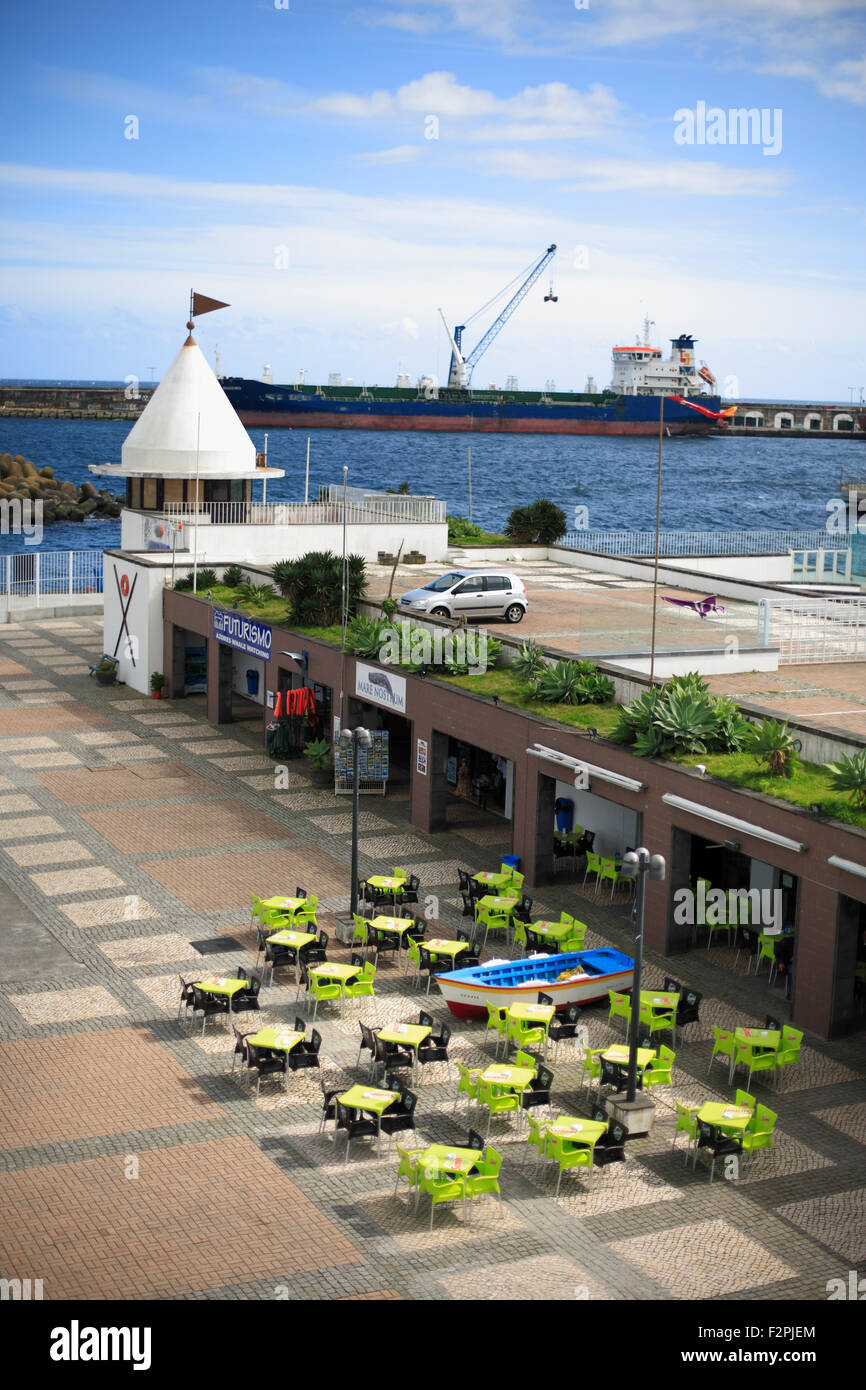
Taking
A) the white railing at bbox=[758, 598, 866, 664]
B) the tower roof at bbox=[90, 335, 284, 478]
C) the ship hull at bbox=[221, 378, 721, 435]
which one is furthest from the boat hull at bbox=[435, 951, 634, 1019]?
the ship hull at bbox=[221, 378, 721, 435]

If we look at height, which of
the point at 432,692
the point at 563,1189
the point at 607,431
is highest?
the point at 607,431

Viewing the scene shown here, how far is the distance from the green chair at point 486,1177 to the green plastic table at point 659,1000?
4123 millimetres

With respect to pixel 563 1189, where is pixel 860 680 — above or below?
above

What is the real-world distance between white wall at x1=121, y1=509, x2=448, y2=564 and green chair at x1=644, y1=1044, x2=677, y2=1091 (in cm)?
2590

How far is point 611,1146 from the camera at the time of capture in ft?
52.6

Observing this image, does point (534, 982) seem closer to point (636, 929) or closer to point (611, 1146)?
point (636, 929)

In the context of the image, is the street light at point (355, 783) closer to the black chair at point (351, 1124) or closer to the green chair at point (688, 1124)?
the black chair at point (351, 1124)

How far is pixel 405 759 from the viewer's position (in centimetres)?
3431

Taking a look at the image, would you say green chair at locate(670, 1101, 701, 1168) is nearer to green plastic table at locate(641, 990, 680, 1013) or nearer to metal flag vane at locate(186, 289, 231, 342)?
green plastic table at locate(641, 990, 680, 1013)

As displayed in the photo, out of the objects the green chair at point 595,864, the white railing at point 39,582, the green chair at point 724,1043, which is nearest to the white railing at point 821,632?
the green chair at point 595,864

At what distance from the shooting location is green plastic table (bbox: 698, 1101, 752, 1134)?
1597 cm
